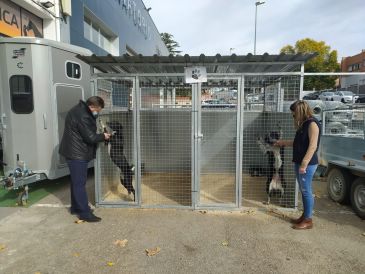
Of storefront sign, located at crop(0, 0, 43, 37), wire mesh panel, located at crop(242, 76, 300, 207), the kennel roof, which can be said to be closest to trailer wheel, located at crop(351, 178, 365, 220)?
wire mesh panel, located at crop(242, 76, 300, 207)

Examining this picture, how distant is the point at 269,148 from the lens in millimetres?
5090

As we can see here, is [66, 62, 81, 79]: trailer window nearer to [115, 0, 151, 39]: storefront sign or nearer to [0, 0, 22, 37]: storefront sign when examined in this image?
[0, 0, 22, 37]: storefront sign

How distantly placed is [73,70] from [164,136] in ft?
8.53

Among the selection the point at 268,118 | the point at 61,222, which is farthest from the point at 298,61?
the point at 61,222

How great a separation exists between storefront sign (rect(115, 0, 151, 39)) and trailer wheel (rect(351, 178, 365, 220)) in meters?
13.2

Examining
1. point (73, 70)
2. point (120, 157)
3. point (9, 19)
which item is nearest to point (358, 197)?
point (120, 157)

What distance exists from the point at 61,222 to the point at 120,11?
1285cm

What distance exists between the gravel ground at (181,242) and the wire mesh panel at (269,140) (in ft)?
1.76

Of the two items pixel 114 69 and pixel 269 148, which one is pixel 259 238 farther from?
pixel 114 69

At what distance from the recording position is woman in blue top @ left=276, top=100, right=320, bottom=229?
12.8ft

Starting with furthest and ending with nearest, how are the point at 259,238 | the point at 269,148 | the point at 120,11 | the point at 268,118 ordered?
1. the point at 120,11
2. the point at 268,118
3. the point at 269,148
4. the point at 259,238

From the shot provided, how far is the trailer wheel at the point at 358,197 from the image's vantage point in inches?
181

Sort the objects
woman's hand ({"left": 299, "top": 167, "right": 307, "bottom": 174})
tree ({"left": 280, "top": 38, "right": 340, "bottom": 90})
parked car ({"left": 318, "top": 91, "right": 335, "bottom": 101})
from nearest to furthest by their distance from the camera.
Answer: woman's hand ({"left": 299, "top": 167, "right": 307, "bottom": 174})
parked car ({"left": 318, "top": 91, "right": 335, "bottom": 101})
tree ({"left": 280, "top": 38, "right": 340, "bottom": 90})

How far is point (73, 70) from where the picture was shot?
619 centimetres
